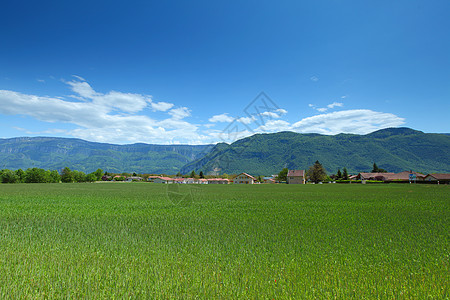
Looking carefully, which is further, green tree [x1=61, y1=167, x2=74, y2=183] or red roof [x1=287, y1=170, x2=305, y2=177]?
green tree [x1=61, y1=167, x2=74, y2=183]

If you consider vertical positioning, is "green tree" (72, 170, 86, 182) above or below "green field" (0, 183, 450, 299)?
below

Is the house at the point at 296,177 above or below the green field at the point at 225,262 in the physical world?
below

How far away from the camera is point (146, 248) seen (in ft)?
24.2

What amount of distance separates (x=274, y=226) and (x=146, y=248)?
6013 mm

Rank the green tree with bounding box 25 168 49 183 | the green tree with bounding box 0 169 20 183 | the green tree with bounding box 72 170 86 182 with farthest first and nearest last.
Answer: the green tree with bounding box 72 170 86 182 < the green tree with bounding box 25 168 49 183 < the green tree with bounding box 0 169 20 183

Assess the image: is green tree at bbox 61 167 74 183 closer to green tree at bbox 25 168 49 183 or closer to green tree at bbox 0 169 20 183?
green tree at bbox 25 168 49 183

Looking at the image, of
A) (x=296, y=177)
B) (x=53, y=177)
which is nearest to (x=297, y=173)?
(x=296, y=177)

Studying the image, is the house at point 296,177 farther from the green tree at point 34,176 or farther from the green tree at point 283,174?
the green tree at point 34,176

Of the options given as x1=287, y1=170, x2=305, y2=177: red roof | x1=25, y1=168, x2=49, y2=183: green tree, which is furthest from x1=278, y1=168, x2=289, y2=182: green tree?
x1=25, y1=168, x2=49, y2=183: green tree

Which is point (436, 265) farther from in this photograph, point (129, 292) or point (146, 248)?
point (146, 248)

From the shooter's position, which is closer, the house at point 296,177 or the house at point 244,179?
the house at point 296,177

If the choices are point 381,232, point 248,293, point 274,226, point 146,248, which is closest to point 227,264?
point 248,293

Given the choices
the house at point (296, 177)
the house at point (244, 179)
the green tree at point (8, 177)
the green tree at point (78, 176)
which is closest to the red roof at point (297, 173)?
the house at point (296, 177)

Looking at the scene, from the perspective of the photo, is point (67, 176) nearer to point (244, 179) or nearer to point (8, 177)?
point (8, 177)
